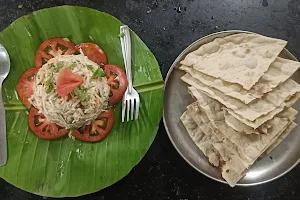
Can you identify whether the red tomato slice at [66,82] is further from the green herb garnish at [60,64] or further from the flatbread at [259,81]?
the flatbread at [259,81]

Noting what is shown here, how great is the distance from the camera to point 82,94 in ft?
6.34

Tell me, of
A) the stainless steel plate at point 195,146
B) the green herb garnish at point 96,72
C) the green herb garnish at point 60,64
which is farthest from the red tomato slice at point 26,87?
the stainless steel plate at point 195,146

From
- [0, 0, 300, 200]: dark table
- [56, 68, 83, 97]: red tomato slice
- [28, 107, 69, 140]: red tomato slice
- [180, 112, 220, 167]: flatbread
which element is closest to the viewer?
[56, 68, 83, 97]: red tomato slice

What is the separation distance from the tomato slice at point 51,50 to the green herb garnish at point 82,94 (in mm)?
240

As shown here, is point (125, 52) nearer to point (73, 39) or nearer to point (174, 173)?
point (73, 39)

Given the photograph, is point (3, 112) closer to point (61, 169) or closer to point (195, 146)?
point (61, 169)

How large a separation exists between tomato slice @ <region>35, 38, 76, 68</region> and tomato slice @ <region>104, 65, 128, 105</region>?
19 cm

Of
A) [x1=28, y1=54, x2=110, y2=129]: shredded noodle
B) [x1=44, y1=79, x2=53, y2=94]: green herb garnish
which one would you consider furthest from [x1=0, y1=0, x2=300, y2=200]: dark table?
[x1=44, y1=79, x2=53, y2=94]: green herb garnish

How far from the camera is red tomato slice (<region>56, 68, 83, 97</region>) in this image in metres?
1.86

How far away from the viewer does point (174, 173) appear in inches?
91.7

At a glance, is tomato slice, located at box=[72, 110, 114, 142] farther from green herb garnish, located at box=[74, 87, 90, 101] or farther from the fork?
green herb garnish, located at box=[74, 87, 90, 101]

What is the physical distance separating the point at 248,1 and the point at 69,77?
3.49ft

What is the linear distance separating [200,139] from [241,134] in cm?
21

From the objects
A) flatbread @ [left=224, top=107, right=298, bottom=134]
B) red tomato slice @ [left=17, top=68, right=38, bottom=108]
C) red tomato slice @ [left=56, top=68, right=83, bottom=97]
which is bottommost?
flatbread @ [left=224, top=107, right=298, bottom=134]
